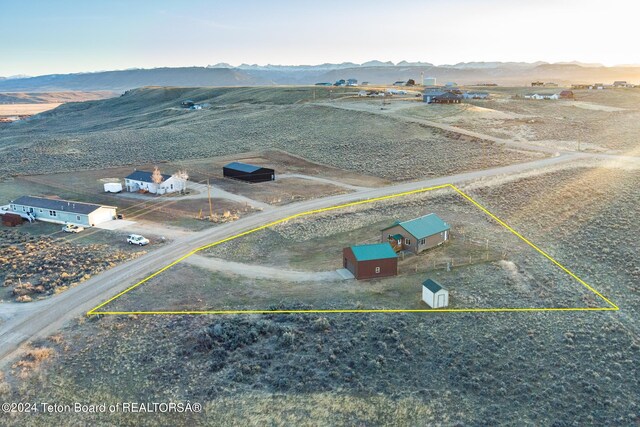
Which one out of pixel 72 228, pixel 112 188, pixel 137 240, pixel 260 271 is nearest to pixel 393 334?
pixel 260 271

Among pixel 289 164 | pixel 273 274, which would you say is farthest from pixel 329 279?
pixel 289 164

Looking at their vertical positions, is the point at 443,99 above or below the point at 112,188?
above

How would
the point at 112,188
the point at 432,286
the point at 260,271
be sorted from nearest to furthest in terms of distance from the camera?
the point at 432,286, the point at 260,271, the point at 112,188

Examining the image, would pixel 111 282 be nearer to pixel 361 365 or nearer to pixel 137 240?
pixel 137 240

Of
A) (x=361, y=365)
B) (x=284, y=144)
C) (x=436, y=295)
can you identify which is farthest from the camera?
(x=284, y=144)

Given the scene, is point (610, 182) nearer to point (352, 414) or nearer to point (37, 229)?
point (352, 414)

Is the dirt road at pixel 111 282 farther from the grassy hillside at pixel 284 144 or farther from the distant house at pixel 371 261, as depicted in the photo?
the grassy hillside at pixel 284 144
